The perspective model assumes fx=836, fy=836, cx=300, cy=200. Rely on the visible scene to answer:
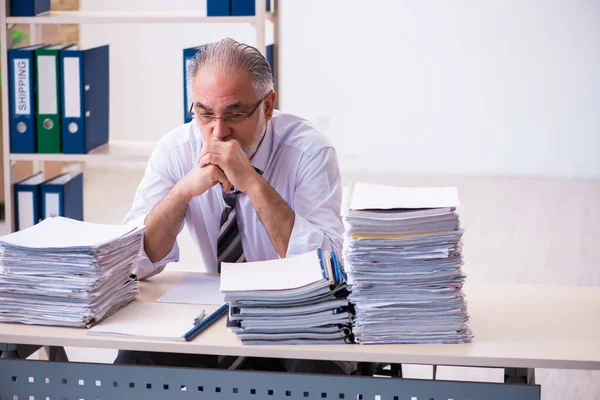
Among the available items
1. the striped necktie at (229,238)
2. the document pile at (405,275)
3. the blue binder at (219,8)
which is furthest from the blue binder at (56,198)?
the document pile at (405,275)

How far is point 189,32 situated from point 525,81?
9.83 ft

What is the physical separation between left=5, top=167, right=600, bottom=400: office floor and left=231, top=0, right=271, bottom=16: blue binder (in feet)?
4.89

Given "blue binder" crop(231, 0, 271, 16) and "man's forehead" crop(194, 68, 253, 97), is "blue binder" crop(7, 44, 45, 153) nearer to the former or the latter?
"blue binder" crop(231, 0, 271, 16)

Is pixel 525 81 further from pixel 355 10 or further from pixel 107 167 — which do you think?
pixel 107 167

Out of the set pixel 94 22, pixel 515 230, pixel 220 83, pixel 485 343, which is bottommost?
pixel 515 230

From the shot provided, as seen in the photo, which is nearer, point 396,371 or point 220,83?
point 220,83

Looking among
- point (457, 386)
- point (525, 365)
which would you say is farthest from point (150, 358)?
point (525, 365)

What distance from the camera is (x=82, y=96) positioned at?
118 inches

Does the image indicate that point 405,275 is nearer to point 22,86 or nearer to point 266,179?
point 266,179

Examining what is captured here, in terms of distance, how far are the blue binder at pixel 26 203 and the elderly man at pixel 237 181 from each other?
0.94 meters

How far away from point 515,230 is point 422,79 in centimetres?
233

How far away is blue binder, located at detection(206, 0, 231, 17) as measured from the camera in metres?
2.90

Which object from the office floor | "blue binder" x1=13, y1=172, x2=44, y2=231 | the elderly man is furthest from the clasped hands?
the office floor

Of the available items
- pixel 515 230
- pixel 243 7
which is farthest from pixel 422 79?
pixel 243 7
